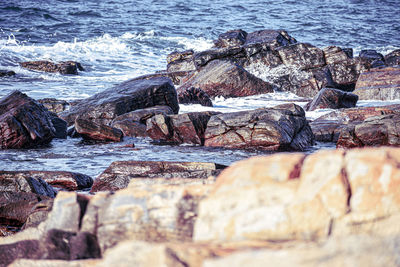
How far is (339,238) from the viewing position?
175 centimetres

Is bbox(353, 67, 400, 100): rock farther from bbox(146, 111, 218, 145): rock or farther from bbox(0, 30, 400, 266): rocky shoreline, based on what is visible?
bbox(0, 30, 400, 266): rocky shoreline

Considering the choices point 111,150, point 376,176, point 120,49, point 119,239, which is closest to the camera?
point 376,176

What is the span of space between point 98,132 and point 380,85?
884 cm

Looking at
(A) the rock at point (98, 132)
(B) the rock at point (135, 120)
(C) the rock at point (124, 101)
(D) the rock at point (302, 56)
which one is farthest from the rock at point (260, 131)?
(D) the rock at point (302, 56)

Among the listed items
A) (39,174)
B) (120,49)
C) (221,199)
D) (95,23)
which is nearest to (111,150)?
(39,174)

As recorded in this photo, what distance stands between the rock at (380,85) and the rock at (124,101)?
576cm

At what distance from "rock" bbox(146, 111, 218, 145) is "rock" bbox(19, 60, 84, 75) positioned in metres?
11.9

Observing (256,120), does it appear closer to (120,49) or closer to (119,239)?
(119,239)

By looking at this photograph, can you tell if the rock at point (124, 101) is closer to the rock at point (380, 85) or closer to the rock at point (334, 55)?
the rock at point (380, 85)

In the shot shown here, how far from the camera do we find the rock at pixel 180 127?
8875 mm

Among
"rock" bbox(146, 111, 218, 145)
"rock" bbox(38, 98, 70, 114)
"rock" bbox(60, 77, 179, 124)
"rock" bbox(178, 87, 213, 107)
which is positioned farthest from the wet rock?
"rock" bbox(38, 98, 70, 114)

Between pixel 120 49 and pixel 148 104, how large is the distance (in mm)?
16644

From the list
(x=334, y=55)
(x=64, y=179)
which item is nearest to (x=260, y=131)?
(x=64, y=179)

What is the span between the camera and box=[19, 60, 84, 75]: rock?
2017 centimetres
